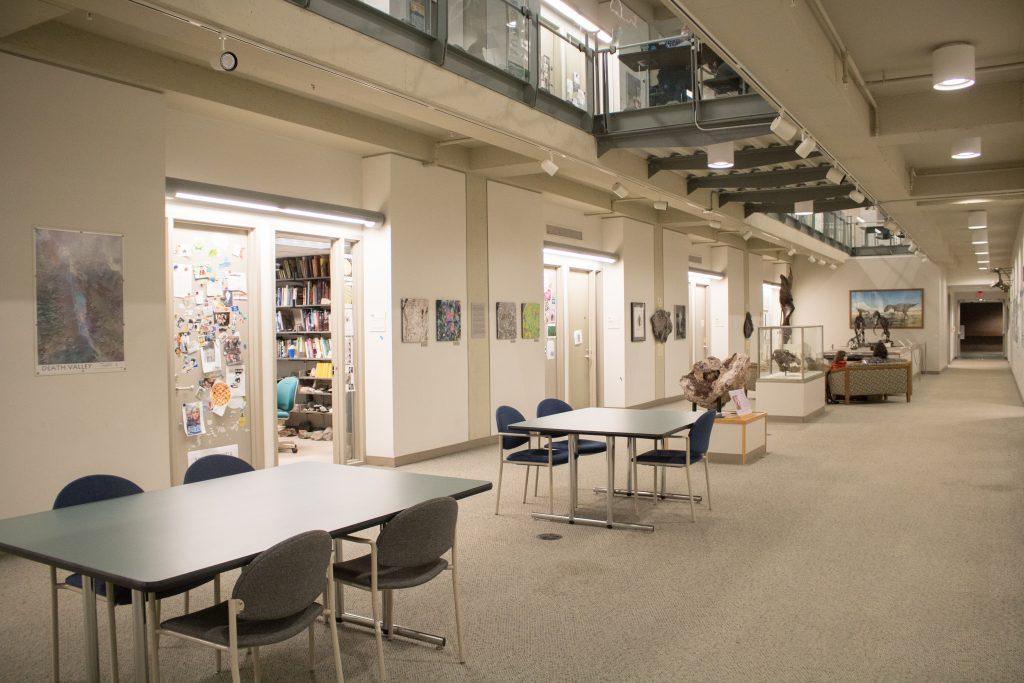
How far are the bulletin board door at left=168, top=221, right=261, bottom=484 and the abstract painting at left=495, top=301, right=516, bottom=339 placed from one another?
3380 mm

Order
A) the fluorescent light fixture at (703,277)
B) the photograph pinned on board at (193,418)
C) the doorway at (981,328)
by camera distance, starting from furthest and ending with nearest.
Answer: the doorway at (981,328) < the fluorescent light fixture at (703,277) < the photograph pinned on board at (193,418)

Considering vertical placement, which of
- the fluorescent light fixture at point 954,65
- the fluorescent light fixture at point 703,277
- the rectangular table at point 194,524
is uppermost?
the fluorescent light fixture at point 954,65

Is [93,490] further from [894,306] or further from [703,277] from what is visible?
[894,306]

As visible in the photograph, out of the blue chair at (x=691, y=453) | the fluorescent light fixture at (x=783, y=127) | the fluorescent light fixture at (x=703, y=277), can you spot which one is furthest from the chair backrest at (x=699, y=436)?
the fluorescent light fixture at (x=703, y=277)

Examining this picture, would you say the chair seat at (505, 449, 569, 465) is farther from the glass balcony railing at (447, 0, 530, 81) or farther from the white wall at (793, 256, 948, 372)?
the white wall at (793, 256, 948, 372)

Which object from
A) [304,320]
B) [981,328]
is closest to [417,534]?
[304,320]

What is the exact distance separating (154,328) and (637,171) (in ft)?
19.5

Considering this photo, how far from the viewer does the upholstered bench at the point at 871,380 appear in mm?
14102

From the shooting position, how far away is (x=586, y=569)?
4949 mm

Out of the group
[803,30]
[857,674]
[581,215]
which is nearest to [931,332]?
[581,215]

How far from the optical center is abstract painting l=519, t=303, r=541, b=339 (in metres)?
10.5

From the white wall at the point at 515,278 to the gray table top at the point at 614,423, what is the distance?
10.1 feet

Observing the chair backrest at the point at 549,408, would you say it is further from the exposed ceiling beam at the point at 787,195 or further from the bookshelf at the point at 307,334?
the exposed ceiling beam at the point at 787,195

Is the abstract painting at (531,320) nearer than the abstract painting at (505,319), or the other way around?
the abstract painting at (505,319)
